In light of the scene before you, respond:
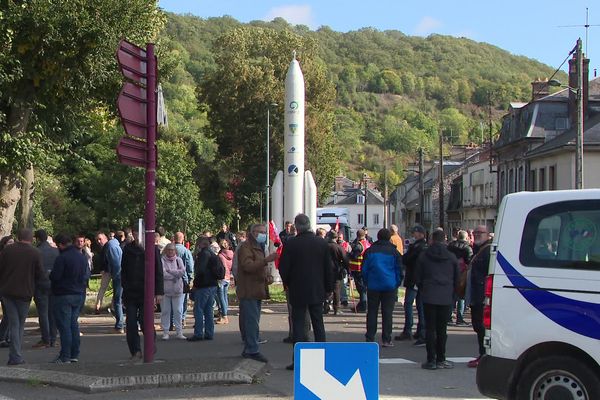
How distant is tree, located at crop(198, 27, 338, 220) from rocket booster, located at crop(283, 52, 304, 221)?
16.9 meters

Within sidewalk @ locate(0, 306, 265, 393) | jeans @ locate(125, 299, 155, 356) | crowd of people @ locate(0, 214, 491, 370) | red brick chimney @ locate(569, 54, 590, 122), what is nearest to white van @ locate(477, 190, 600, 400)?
crowd of people @ locate(0, 214, 491, 370)

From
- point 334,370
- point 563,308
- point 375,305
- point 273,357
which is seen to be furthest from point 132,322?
point 334,370

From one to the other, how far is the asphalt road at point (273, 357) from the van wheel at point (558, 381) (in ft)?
6.13

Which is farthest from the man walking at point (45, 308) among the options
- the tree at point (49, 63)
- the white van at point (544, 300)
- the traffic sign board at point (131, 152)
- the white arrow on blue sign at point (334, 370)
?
the white arrow on blue sign at point (334, 370)

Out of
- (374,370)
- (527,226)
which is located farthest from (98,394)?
(374,370)

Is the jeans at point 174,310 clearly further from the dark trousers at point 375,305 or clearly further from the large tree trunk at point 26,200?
the large tree trunk at point 26,200

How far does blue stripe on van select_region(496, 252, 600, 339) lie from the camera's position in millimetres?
7648

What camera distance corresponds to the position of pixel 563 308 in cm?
777

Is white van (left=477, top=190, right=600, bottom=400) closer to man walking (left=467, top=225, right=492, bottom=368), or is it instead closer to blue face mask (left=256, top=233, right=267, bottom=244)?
man walking (left=467, top=225, right=492, bottom=368)

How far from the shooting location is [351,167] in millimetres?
168125

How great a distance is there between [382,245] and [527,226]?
580cm

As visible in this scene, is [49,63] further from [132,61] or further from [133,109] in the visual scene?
[133,109]

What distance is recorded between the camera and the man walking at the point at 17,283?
11820 millimetres

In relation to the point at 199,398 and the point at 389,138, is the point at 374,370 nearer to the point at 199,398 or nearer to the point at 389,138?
the point at 199,398
